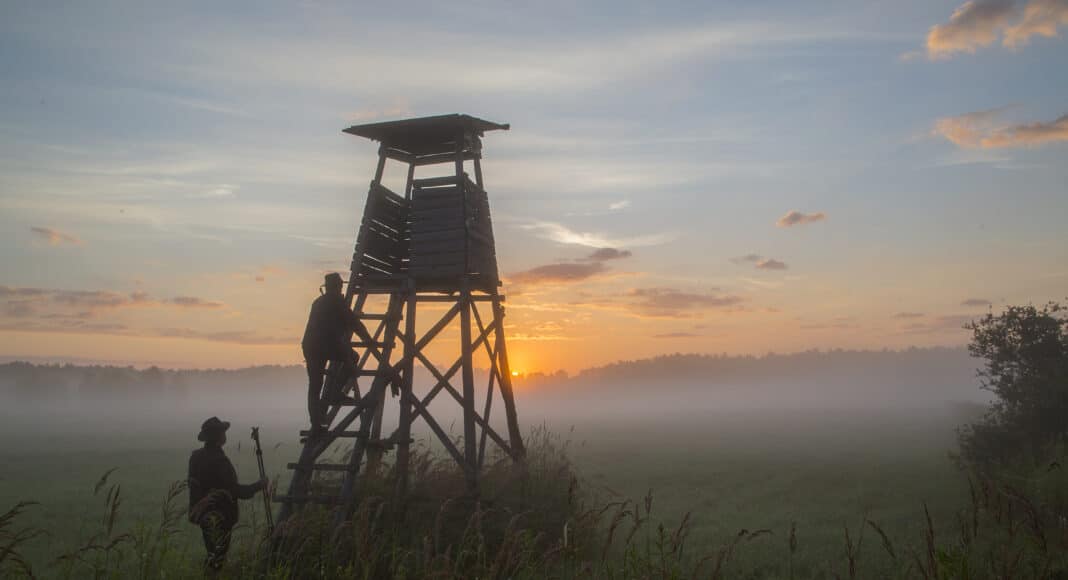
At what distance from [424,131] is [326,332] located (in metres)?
5.74

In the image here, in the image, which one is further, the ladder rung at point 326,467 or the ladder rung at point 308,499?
the ladder rung at point 326,467

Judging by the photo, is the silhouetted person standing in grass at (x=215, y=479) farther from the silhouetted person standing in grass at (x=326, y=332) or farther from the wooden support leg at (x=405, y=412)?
the wooden support leg at (x=405, y=412)

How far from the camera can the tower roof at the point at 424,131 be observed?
14625 millimetres

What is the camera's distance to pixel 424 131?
49.8 ft

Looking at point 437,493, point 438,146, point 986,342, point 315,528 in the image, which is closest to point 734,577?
point 437,493

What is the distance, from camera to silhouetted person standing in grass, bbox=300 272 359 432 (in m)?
11.5

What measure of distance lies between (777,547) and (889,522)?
516 cm

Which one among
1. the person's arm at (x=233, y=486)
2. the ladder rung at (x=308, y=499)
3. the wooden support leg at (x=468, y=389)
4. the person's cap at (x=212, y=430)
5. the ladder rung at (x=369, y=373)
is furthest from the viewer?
the wooden support leg at (x=468, y=389)

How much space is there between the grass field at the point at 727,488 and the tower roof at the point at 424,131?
748cm

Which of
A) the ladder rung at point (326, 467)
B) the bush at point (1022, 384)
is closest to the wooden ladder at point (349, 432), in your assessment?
the ladder rung at point (326, 467)

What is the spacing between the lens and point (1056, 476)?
15602mm

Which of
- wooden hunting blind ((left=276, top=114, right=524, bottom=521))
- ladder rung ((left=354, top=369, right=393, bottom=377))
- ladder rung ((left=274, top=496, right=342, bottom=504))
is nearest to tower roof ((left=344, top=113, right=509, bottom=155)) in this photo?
wooden hunting blind ((left=276, top=114, right=524, bottom=521))

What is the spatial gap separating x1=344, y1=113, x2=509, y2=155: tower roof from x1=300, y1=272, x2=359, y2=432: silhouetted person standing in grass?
4593 mm

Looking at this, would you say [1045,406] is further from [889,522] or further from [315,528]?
[315,528]
